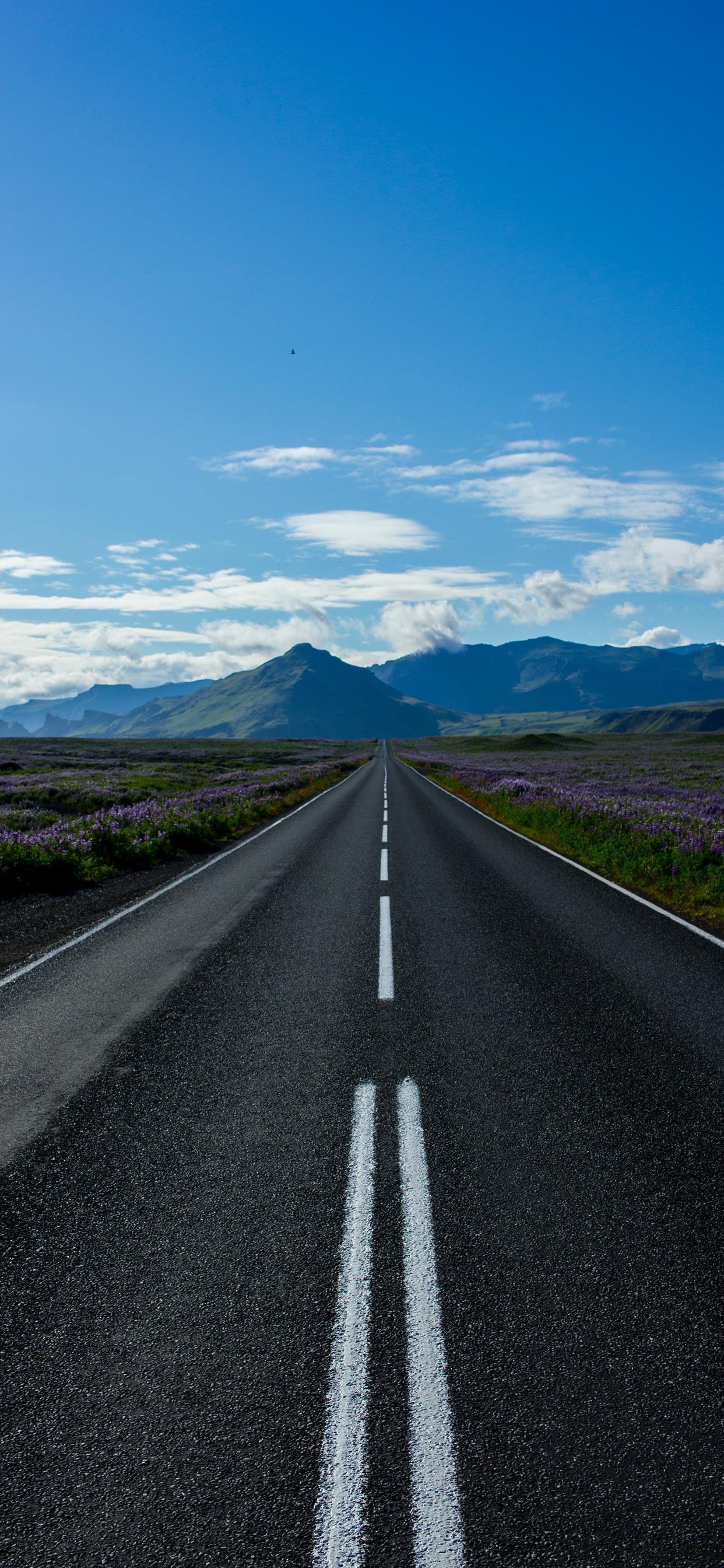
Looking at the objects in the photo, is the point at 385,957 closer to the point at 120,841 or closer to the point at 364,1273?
the point at 364,1273

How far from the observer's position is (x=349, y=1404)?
105 inches

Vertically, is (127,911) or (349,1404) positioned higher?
(349,1404)

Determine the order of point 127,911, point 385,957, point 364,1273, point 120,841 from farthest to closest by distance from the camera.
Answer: point 120,841
point 127,911
point 385,957
point 364,1273

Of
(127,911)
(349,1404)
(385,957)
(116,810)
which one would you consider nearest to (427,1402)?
(349,1404)

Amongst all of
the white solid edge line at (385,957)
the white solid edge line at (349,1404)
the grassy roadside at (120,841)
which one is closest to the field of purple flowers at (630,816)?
the white solid edge line at (385,957)

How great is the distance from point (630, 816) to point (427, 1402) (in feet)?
59.0

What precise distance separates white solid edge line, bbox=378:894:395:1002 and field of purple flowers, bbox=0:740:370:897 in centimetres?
600

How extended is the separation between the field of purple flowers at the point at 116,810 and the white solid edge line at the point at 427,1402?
10486 millimetres

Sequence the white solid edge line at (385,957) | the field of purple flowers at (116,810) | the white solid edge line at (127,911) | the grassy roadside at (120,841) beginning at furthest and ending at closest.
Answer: the field of purple flowers at (116,810), the grassy roadside at (120,841), the white solid edge line at (127,911), the white solid edge line at (385,957)

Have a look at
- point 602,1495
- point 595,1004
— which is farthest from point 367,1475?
point 595,1004

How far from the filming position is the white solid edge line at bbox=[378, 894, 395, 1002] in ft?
23.6

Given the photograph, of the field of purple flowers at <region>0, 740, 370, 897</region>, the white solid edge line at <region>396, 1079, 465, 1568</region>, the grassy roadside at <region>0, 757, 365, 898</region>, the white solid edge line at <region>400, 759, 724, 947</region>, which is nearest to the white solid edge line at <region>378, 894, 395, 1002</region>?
the white solid edge line at <region>396, 1079, 465, 1568</region>

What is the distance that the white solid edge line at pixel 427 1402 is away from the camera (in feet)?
7.25

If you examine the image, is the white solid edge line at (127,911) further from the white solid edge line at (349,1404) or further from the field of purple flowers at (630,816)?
the field of purple flowers at (630,816)
